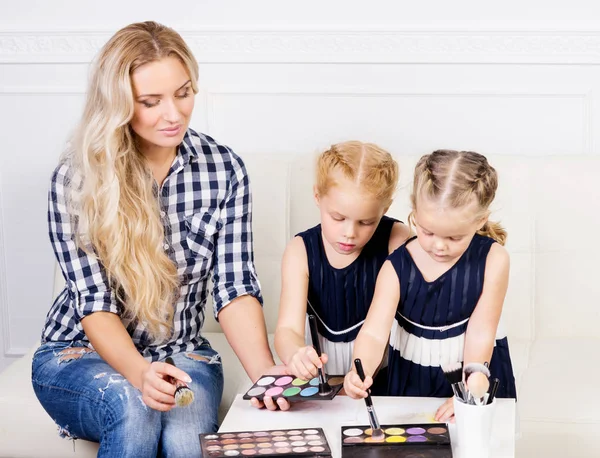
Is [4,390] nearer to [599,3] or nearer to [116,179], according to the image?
[116,179]

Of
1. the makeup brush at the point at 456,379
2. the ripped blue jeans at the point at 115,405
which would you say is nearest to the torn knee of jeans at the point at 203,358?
the ripped blue jeans at the point at 115,405

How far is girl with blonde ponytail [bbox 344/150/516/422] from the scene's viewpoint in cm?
141

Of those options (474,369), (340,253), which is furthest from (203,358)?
(474,369)

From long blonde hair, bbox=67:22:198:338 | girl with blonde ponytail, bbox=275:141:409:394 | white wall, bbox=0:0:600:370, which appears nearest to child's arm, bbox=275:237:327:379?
girl with blonde ponytail, bbox=275:141:409:394

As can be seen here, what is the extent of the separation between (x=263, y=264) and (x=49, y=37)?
97 centimetres

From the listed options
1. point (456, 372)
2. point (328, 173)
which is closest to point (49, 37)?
point (328, 173)

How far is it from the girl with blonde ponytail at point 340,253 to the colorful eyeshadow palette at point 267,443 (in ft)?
0.82

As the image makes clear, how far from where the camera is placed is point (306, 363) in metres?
1.38

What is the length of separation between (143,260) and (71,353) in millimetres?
244

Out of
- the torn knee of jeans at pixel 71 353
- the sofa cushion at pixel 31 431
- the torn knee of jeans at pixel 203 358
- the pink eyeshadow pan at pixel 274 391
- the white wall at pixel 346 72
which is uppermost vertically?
the white wall at pixel 346 72

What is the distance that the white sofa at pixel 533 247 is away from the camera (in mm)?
1946

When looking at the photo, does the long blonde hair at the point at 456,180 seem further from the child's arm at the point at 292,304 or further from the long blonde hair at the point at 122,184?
the long blonde hair at the point at 122,184

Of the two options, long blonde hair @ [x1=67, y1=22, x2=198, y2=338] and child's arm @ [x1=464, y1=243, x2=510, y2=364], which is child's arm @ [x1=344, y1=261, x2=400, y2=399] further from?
long blonde hair @ [x1=67, y1=22, x2=198, y2=338]

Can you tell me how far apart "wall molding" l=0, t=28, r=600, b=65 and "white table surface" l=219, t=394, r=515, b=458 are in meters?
1.25
